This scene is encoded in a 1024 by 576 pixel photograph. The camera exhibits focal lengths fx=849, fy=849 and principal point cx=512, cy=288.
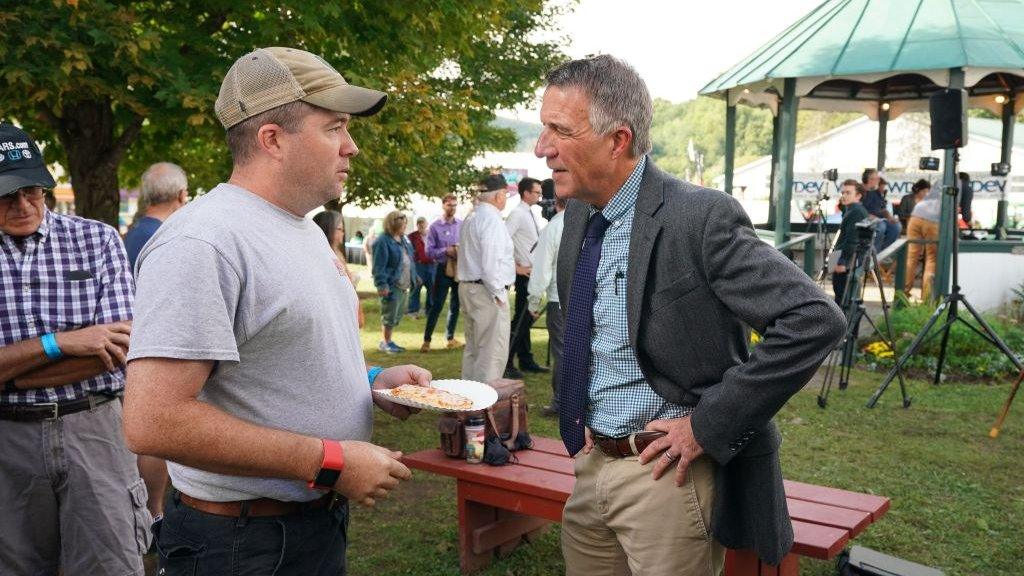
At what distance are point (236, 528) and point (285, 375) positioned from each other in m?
0.40

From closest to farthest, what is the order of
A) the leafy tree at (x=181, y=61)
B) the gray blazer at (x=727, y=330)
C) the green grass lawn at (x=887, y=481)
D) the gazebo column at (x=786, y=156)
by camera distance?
the gray blazer at (x=727, y=330) → the green grass lawn at (x=887, y=481) → the leafy tree at (x=181, y=61) → the gazebo column at (x=786, y=156)

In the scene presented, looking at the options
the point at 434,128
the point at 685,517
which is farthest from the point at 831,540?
the point at 434,128

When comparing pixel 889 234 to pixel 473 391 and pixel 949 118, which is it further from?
pixel 473 391

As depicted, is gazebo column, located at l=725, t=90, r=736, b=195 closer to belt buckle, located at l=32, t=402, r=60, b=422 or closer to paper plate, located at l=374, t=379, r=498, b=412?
paper plate, located at l=374, t=379, r=498, b=412

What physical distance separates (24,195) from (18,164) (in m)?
0.11

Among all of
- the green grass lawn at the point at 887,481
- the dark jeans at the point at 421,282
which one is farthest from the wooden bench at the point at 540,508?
the dark jeans at the point at 421,282

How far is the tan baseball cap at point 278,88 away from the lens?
1.95 metres

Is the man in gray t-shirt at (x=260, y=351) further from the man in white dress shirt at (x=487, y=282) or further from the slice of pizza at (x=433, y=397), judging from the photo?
the man in white dress shirt at (x=487, y=282)

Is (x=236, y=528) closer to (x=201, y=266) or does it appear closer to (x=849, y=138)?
(x=201, y=266)

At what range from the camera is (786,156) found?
45.6ft

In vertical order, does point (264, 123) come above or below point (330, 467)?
above

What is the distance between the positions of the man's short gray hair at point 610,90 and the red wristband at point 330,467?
3.80 ft

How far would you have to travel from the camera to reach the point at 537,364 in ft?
34.7

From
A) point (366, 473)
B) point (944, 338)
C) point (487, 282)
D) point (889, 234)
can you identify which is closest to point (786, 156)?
point (889, 234)
